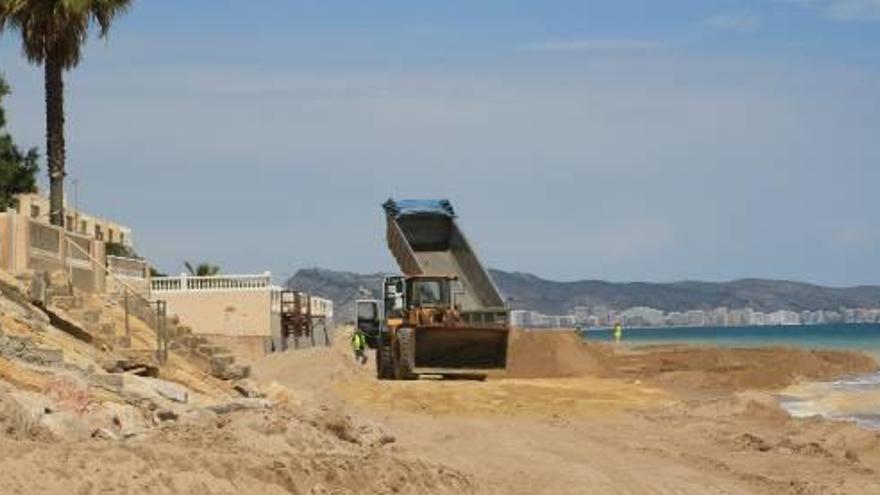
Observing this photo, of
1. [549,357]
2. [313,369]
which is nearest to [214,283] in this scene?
[313,369]

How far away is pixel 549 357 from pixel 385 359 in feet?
48.8

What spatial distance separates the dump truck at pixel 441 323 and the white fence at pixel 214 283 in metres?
11.4

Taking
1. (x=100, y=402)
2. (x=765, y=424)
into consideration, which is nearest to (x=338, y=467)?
(x=100, y=402)

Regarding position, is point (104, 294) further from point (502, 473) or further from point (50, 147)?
point (502, 473)

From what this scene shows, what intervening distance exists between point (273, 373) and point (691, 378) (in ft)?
54.1

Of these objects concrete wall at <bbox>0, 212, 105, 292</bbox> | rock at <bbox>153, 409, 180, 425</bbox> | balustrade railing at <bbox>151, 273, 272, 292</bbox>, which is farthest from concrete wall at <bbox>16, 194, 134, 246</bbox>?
rock at <bbox>153, 409, 180, 425</bbox>

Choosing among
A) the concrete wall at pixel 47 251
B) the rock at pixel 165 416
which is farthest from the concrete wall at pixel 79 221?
the rock at pixel 165 416

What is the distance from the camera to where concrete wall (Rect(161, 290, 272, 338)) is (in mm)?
48244

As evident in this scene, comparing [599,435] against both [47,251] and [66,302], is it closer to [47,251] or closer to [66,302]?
[66,302]

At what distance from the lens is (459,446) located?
65.6 ft

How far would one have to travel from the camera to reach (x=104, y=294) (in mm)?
29109

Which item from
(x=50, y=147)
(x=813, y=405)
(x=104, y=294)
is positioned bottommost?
(x=813, y=405)

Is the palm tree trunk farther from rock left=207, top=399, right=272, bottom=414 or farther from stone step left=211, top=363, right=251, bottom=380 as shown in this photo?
rock left=207, top=399, right=272, bottom=414

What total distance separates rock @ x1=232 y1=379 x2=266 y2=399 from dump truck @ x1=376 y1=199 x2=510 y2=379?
435 inches
